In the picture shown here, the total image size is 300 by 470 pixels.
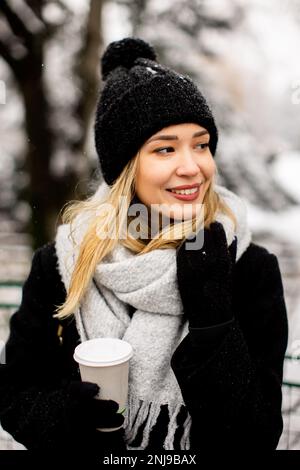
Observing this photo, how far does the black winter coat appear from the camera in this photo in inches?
54.6

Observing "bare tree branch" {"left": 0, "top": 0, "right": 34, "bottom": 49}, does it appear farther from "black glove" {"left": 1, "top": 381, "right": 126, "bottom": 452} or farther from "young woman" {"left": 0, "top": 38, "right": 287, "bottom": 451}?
"black glove" {"left": 1, "top": 381, "right": 126, "bottom": 452}

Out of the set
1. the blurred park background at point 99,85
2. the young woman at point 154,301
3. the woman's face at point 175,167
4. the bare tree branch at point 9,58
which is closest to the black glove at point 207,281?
the young woman at point 154,301

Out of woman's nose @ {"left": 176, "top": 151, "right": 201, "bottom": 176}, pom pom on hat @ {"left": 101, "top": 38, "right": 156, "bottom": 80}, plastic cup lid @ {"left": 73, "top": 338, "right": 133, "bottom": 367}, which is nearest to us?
plastic cup lid @ {"left": 73, "top": 338, "right": 133, "bottom": 367}

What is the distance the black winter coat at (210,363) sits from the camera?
1387mm

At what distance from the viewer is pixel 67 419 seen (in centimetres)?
139

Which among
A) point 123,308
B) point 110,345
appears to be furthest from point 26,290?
point 110,345

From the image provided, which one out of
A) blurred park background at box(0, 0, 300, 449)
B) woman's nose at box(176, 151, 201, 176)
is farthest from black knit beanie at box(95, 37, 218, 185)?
blurred park background at box(0, 0, 300, 449)

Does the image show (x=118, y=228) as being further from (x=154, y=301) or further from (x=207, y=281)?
(x=207, y=281)

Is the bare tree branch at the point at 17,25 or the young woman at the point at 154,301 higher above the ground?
the bare tree branch at the point at 17,25

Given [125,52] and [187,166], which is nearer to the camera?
[187,166]

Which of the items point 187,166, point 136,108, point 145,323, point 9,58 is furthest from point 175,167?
point 9,58

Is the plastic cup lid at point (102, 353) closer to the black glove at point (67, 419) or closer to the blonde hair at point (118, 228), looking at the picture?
the black glove at point (67, 419)

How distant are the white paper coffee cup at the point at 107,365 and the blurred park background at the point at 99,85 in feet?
8.79

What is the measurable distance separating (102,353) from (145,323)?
26cm
